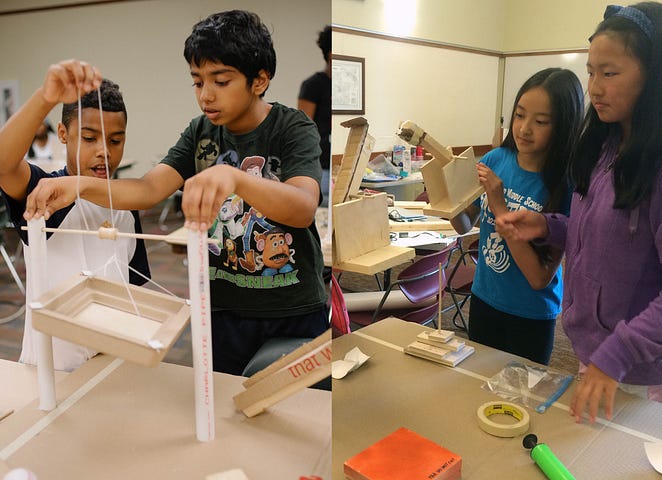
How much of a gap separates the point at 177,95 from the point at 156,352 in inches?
12.1

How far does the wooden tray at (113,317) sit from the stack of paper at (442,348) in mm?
437

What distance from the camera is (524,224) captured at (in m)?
0.76

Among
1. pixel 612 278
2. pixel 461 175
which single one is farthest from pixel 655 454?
pixel 461 175

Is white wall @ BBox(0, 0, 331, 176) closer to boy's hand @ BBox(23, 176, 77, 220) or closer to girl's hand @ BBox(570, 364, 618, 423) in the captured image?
boy's hand @ BBox(23, 176, 77, 220)

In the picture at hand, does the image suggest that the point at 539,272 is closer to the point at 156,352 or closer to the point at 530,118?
the point at 530,118

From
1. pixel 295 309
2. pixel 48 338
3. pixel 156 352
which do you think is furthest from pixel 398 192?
pixel 48 338

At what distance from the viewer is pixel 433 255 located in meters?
0.81

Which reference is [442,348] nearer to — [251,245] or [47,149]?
[251,245]

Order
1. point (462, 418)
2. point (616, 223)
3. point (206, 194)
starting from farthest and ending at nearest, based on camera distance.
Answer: point (462, 418)
point (616, 223)
point (206, 194)

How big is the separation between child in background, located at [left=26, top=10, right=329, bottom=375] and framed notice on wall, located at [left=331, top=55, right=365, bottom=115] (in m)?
0.05

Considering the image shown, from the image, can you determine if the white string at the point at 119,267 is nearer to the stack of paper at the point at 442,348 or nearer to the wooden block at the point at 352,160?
the wooden block at the point at 352,160

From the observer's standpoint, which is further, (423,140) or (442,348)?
(442,348)

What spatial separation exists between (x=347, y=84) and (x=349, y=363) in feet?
1.49

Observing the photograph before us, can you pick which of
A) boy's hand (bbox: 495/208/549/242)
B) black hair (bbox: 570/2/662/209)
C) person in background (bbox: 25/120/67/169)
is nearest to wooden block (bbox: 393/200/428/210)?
boy's hand (bbox: 495/208/549/242)
